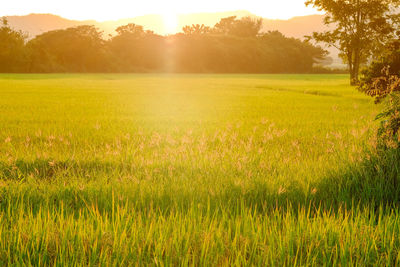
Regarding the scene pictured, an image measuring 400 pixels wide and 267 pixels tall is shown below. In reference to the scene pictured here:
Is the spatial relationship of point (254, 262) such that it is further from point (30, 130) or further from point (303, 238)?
point (30, 130)

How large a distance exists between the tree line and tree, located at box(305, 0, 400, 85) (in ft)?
152

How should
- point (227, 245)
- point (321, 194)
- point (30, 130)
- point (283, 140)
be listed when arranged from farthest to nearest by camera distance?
point (30, 130) < point (283, 140) < point (321, 194) < point (227, 245)

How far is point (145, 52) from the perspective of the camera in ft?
253

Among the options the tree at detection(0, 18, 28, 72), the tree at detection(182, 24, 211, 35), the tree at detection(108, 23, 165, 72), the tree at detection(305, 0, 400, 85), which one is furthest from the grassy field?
the tree at detection(182, 24, 211, 35)

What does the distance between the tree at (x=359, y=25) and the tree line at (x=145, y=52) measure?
46.3 meters

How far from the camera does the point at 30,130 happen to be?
8453 millimetres

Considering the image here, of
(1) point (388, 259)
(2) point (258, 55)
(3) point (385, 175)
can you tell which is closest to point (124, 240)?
(1) point (388, 259)

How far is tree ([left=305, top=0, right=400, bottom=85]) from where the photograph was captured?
3077cm

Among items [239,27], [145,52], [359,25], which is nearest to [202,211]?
[359,25]

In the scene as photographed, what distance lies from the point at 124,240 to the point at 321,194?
2097 millimetres

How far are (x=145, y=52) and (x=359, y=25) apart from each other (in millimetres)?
51328

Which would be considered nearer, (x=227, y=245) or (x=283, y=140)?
(x=227, y=245)

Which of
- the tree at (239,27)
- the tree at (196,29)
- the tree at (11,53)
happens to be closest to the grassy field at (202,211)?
the tree at (11,53)

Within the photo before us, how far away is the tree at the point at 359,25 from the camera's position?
30.8 m
